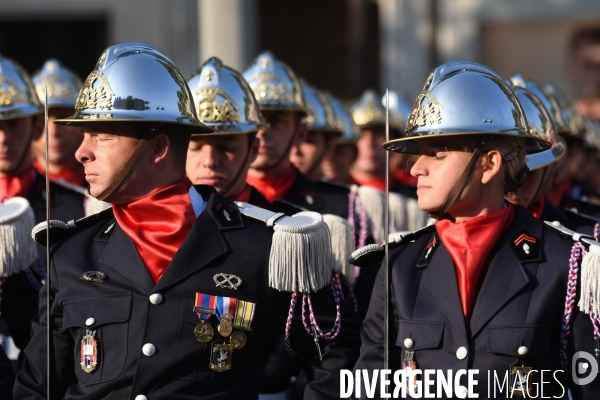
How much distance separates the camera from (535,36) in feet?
66.7

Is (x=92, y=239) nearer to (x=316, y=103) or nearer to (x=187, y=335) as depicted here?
(x=187, y=335)

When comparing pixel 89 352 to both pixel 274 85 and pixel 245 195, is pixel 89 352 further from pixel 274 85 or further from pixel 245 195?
pixel 274 85

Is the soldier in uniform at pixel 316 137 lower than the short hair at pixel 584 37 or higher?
lower

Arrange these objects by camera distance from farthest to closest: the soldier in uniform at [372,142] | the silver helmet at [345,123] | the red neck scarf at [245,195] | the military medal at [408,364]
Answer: the silver helmet at [345,123], the soldier in uniform at [372,142], the red neck scarf at [245,195], the military medal at [408,364]

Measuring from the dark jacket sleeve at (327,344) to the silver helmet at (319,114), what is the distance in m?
4.70

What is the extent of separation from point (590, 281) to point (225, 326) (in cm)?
132

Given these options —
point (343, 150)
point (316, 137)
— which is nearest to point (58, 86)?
point (316, 137)

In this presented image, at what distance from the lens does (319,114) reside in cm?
973

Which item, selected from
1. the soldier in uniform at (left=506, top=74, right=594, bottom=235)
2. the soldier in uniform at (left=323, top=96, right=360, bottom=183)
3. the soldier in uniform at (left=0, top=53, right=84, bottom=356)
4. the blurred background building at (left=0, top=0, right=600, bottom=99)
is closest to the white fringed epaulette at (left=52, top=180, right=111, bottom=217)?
the soldier in uniform at (left=0, top=53, right=84, bottom=356)

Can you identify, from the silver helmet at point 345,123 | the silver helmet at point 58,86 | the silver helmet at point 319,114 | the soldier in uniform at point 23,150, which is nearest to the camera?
the soldier in uniform at point 23,150

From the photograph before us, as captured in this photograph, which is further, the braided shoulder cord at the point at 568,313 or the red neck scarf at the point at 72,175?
the red neck scarf at the point at 72,175

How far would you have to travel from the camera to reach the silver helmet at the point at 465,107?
174 inches

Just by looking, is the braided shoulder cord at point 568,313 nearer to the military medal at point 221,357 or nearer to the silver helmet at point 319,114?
the military medal at point 221,357

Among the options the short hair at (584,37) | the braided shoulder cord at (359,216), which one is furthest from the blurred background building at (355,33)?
the braided shoulder cord at (359,216)
